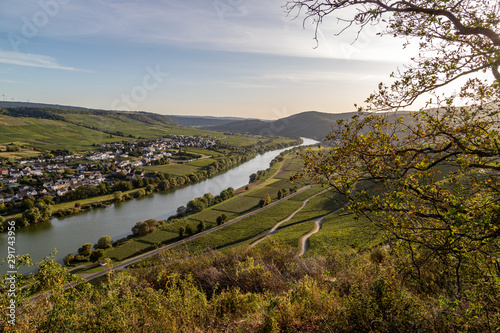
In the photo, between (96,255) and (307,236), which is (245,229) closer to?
(307,236)

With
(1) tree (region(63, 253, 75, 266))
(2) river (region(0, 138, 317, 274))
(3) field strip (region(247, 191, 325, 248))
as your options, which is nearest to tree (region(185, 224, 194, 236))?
(2) river (region(0, 138, 317, 274))

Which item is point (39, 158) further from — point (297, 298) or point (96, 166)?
point (297, 298)

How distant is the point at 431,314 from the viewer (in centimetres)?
384

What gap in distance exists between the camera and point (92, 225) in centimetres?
3847

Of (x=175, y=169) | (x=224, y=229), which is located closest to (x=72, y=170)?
(x=175, y=169)

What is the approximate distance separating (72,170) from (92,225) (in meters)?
39.0

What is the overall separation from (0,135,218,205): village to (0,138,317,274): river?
12310 millimetres

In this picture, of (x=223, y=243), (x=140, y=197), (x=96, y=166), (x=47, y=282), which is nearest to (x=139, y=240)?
(x=223, y=243)

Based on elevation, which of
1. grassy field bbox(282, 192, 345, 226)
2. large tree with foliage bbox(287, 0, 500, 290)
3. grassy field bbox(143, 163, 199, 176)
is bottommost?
grassy field bbox(282, 192, 345, 226)

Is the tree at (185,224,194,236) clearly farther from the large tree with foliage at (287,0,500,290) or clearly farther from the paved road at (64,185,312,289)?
the large tree with foliage at (287,0,500,290)

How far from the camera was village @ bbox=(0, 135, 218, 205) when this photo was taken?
165 feet

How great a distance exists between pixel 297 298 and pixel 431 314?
219 centimetres

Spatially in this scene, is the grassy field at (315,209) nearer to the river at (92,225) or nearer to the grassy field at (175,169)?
the river at (92,225)

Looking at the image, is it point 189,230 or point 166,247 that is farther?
point 189,230
